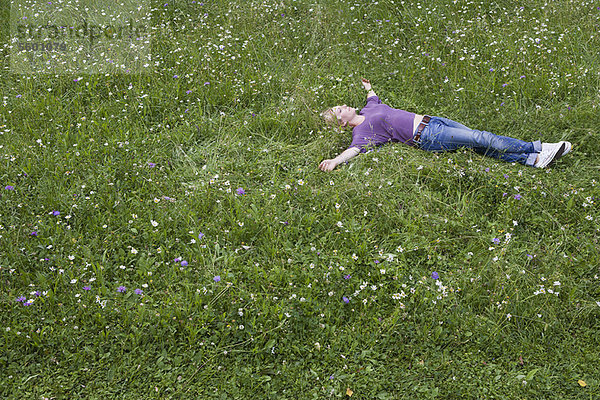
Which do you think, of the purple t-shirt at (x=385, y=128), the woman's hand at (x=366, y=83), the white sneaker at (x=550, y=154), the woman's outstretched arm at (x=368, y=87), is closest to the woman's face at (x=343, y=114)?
the purple t-shirt at (x=385, y=128)

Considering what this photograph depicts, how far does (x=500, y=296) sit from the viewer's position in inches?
151

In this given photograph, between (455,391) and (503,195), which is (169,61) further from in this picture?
(455,391)

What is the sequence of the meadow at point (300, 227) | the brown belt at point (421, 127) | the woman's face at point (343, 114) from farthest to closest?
the woman's face at point (343, 114) < the brown belt at point (421, 127) < the meadow at point (300, 227)

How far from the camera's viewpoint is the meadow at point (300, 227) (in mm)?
3504

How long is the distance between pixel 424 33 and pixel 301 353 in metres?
5.11

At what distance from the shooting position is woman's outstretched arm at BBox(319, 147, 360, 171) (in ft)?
17.0

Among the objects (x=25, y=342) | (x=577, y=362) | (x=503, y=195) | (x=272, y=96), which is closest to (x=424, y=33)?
(x=272, y=96)

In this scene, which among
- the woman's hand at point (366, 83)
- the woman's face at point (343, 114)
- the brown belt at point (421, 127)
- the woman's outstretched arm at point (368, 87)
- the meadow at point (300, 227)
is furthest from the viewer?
the woman's hand at point (366, 83)

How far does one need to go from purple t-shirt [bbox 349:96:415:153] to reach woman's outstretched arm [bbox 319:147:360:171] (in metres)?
0.14

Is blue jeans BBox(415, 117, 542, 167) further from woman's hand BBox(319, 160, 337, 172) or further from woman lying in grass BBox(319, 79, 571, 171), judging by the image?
woman's hand BBox(319, 160, 337, 172)

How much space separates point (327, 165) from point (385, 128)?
0.90 meters

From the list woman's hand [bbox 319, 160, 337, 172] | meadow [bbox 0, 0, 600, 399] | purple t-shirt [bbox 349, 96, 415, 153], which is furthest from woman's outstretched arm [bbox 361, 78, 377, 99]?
woman's hand [bbox 319, 160, 337, 172]

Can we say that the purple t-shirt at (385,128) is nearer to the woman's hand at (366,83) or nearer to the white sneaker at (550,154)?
the woman's hand at (366,83)

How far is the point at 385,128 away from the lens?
5.61 metres
